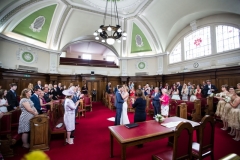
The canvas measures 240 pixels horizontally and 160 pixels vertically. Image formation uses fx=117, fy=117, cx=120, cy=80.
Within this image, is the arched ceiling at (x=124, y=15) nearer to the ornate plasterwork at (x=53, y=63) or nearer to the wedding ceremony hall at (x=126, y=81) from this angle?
the wedding ceremony hall at (x=126, y=81)

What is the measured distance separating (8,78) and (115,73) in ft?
30.6

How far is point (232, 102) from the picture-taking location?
380 centimetres

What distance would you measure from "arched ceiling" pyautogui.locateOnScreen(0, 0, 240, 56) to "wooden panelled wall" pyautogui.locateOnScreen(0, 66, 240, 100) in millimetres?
2829

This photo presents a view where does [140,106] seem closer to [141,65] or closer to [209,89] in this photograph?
[209,89]

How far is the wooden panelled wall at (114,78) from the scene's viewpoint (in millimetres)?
7574

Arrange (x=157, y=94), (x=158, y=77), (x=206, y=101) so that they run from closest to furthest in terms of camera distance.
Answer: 1. (x=157, y=94)
2. (x=206, y=101)
3. (x=158, y=77)

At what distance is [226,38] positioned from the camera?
795 cm

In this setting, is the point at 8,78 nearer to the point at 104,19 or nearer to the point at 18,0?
the point at 18,0

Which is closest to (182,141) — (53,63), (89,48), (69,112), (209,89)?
(69,112)

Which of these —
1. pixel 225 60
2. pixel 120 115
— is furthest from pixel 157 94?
pixel 225 60

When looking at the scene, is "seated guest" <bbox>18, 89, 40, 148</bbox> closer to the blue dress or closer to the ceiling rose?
the blue dress

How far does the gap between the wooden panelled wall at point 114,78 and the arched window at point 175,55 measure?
62.5 inches

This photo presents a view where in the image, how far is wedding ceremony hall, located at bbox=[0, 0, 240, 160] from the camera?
9.37 ft

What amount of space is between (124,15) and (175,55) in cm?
628
